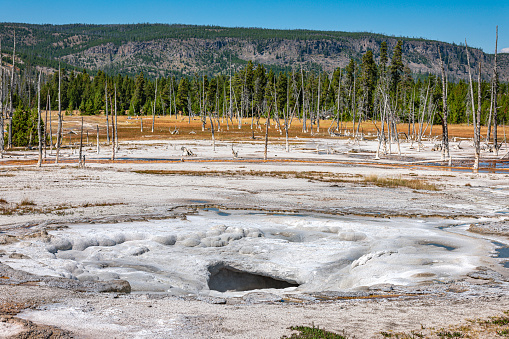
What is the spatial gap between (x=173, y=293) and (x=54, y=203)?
39.0 feet

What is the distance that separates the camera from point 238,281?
12828 mm

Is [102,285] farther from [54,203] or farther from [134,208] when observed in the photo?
[54,203]

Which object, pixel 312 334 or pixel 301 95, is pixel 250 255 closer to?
pixel 312 334

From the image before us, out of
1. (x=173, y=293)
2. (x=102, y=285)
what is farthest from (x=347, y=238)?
(x=102, y=285)

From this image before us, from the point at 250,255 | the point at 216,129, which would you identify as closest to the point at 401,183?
the point at 250,255

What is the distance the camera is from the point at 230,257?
44.0 ft

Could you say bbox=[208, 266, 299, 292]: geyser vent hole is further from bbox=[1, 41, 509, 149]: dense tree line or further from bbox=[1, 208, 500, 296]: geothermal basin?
bbox=[1, 41, 509, 149]: dense tree line

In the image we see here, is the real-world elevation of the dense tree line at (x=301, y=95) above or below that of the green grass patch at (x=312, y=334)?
above

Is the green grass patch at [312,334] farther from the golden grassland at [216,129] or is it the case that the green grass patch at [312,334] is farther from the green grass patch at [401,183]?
the golden grassland at [216,129]

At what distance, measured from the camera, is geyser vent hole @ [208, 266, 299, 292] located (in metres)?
12.5

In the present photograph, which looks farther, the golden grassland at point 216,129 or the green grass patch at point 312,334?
the golden grassland at point 216,129

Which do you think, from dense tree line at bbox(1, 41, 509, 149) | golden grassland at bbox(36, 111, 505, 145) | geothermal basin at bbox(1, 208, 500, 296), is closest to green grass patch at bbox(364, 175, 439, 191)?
geothermal basin at bbox(1, 208, 500, 296)

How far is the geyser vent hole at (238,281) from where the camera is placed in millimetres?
12469

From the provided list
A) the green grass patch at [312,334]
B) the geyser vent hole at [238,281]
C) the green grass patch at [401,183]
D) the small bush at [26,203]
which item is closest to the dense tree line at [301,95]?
the green grass patch at [401,183]
